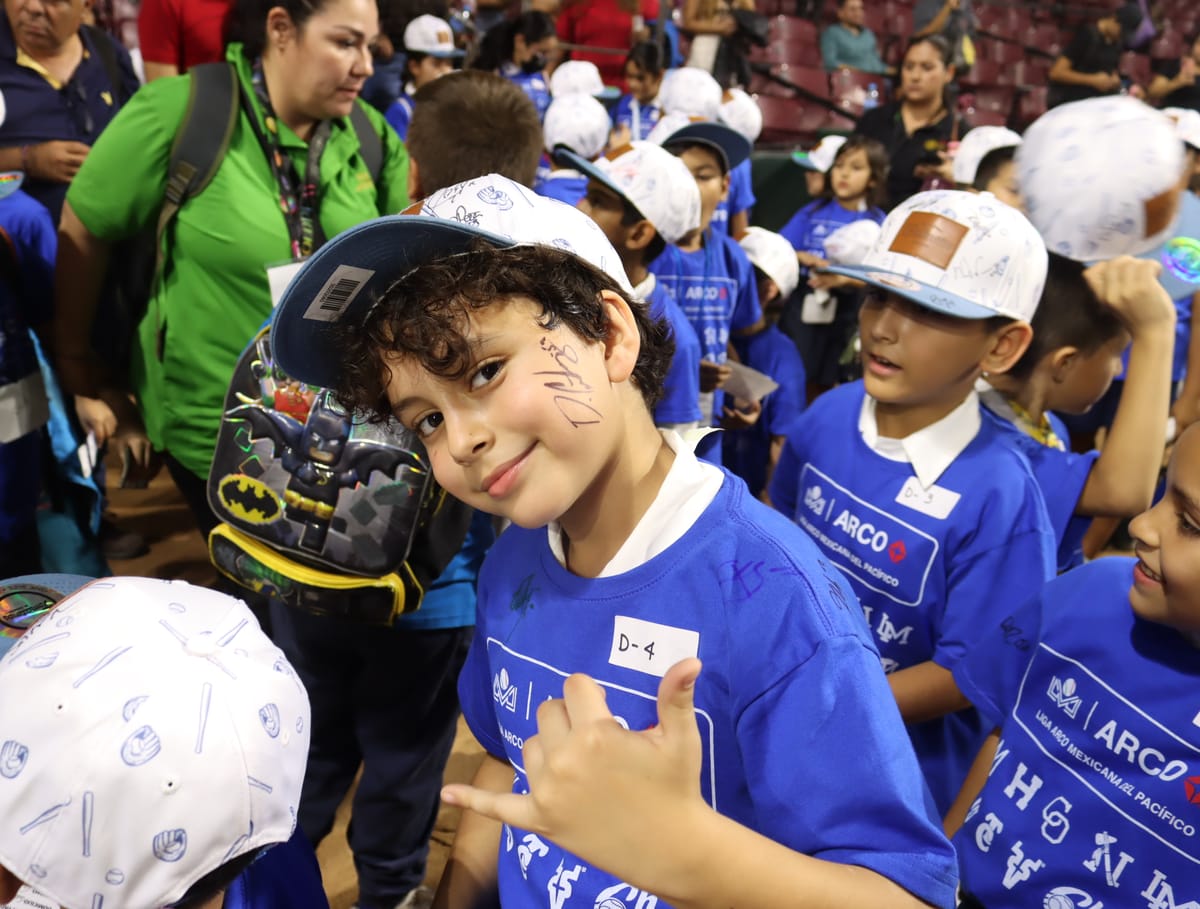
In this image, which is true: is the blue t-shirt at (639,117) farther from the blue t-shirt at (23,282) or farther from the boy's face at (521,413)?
the boy's face at (521,413)

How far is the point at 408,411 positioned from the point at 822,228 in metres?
4.16

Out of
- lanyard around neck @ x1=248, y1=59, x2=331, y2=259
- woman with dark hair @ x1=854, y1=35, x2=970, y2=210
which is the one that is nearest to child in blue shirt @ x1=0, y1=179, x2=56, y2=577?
lanyard around neck @ x1=248, y1=59, x2=331, y2=259

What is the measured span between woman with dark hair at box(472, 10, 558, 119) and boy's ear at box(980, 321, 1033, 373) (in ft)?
14.8

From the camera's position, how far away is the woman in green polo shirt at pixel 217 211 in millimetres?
1783

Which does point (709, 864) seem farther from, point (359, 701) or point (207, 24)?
point (207, 24)

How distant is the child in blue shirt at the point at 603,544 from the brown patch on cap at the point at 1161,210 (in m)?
1.07

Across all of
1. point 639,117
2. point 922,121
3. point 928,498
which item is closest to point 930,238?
point 928,498

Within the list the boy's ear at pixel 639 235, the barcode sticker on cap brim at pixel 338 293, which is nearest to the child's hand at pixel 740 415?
the boy's ear at pixel 639 235

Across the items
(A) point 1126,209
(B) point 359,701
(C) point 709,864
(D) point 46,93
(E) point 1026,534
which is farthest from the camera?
(D) point 46,93

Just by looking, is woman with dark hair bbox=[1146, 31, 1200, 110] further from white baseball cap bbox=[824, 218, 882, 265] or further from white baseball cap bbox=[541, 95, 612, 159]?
white baseball cap bbox=[541, 95, 612, 159]

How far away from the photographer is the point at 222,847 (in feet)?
2.53

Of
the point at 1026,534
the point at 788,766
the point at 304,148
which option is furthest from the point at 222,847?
the point at 304,148

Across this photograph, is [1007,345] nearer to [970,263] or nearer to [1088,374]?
[970,263]

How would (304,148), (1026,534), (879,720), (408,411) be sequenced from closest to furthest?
(879,720)
(408,411)
(1026,534)
(304,148)
